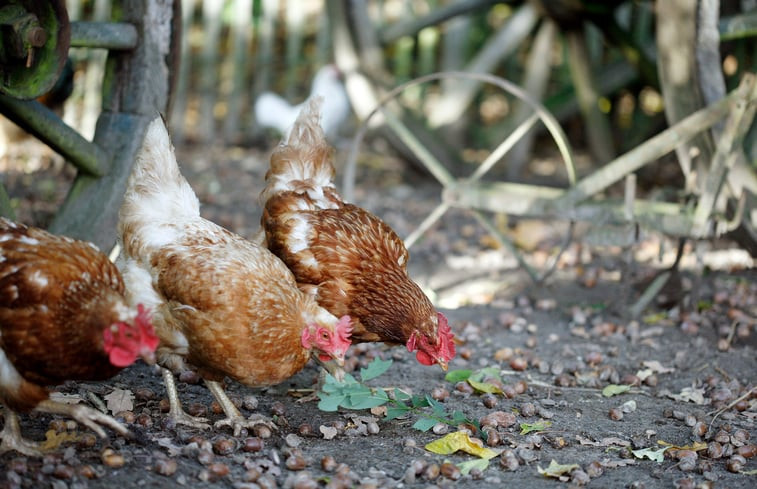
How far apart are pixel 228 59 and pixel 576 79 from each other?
→ 3.53 m

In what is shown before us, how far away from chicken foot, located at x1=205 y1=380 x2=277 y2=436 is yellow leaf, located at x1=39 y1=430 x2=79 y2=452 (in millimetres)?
483

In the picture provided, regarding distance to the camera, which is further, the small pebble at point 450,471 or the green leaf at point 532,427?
the green leaf at point 532,427

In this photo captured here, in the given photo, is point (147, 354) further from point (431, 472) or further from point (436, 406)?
point (436, 406)

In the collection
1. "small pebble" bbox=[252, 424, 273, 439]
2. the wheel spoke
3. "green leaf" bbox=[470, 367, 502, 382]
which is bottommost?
"small pebble" bbox=[252, 424, 273, 439]

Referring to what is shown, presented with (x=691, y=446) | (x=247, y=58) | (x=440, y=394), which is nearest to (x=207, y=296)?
(x=440, y=394)

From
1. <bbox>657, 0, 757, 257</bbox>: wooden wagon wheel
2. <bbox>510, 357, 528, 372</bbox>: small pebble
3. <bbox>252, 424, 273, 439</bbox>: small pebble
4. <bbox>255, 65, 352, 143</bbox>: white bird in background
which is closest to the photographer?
<bbox>252, 424, 273, 439</bbox>: small pebble

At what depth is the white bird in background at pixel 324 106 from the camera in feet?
23.4

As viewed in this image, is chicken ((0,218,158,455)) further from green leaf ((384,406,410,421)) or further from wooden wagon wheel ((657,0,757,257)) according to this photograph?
wooden wagon wheel ((657,0,757,257))

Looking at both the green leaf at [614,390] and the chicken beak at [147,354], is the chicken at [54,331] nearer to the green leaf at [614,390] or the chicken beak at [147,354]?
the chicken beak at [147,354]

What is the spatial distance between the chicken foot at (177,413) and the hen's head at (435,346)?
767 millimetres

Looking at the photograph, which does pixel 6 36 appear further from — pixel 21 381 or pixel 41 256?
pixel 21 381

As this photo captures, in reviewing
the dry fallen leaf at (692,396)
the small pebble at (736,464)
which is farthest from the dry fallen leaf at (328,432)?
the dry fallen leaf at (692,396)

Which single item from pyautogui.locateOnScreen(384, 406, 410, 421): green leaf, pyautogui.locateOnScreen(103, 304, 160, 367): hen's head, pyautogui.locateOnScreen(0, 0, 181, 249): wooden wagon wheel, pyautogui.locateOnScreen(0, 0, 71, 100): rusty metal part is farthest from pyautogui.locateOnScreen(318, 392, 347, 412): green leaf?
pyautogui.locateOnScreen(0, 0, 71, 100): rusty metal part

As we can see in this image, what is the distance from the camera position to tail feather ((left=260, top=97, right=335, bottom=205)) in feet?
11.3
